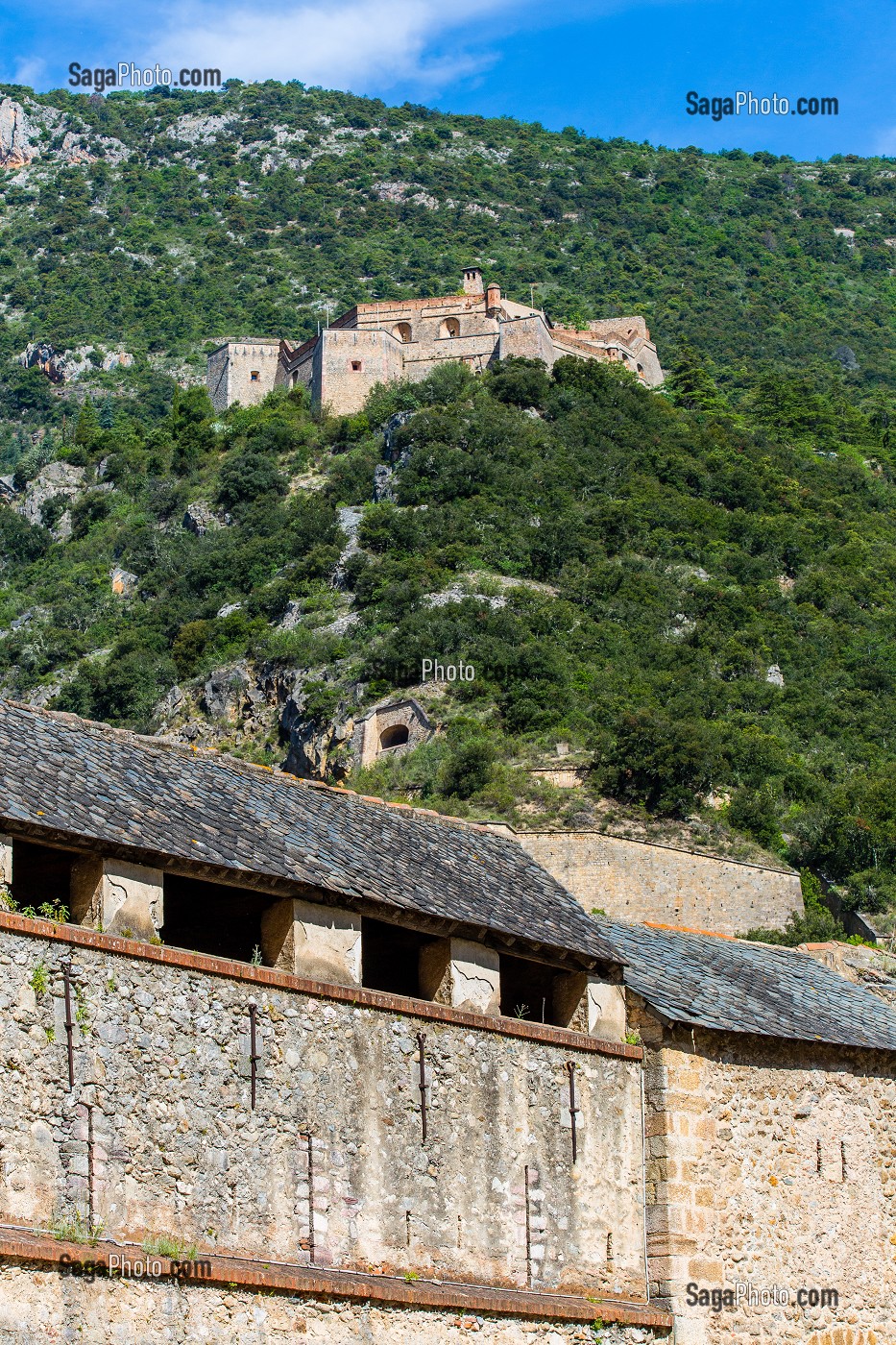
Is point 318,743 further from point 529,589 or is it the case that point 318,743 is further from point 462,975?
point 462,975

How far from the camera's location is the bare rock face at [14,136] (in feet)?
600

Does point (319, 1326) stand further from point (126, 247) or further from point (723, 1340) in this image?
point (126, 247)

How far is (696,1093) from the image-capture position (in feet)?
69.8

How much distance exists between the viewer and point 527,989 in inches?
867

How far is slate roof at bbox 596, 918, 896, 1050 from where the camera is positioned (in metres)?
21.6

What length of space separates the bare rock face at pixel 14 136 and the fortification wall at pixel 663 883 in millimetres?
152035

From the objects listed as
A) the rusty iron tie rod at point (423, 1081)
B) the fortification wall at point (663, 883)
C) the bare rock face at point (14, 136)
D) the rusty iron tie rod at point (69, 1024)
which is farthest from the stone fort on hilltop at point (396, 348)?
the bare rock face at point (14, 136)

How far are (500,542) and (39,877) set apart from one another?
6165 centimetres

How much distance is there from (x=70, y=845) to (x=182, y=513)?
3136 inches

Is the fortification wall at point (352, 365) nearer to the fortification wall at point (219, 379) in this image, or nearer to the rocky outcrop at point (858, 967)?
the fortification wall at point (219, 379)

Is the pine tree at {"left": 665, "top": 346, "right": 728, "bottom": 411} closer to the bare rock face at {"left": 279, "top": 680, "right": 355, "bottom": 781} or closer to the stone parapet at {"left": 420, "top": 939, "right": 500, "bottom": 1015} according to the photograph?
the bare rock face at {"left": 279, "top": 680, "right": 355, "bottom": 781}

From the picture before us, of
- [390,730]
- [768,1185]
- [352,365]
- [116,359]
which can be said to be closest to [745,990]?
[768,1185]

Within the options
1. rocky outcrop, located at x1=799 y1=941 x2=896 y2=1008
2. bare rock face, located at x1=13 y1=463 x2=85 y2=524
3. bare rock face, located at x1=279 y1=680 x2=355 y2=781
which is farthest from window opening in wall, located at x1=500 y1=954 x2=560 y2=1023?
bare rock face, located at x1=13 y1=463 x2=85 y2=524

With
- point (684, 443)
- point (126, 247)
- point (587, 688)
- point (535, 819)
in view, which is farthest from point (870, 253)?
point (535, 819)
